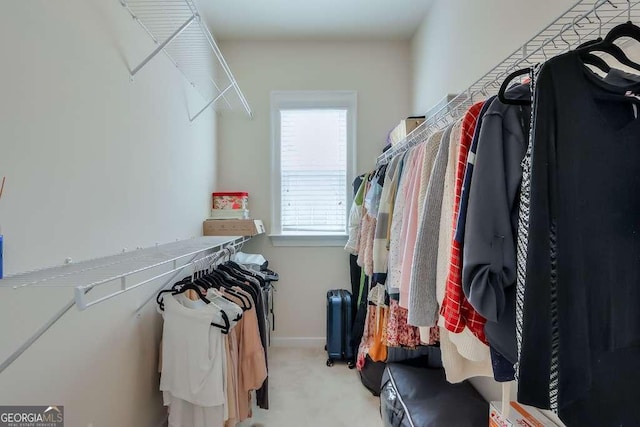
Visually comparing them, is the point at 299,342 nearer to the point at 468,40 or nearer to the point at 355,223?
the point at 355,223

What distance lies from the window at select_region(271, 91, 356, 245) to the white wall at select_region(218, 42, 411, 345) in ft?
0.31

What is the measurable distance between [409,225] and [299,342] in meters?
2.23

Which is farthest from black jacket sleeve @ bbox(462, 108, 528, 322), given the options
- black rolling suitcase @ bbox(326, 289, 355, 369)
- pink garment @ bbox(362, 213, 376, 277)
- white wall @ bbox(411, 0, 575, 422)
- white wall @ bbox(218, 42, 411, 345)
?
white wall @ bbox(218, 42, 411, 345)

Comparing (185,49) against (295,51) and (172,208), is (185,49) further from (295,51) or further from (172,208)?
(295,51)

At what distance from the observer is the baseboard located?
9.96 ft

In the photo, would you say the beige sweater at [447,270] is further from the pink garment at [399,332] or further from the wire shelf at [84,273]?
the wire shelf at [84,273]

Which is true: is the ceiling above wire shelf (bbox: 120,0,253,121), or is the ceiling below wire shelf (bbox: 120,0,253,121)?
above

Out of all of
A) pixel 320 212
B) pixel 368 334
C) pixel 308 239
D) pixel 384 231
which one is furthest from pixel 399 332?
pixel 320 212

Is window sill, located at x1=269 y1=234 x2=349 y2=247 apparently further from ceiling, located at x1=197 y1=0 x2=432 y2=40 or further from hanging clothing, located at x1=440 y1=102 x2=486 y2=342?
hanging clothing, located at x1=440 y1=102 x2=486 y2=342

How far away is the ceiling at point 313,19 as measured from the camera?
2482 mm

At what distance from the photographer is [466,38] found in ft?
6.37

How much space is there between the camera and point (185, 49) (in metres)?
1.89

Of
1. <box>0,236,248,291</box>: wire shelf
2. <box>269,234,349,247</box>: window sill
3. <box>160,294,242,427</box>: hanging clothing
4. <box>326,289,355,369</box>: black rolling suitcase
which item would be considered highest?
<box>0,236,248,291</box>: wire shelf

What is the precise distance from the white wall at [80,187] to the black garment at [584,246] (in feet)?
4.10
